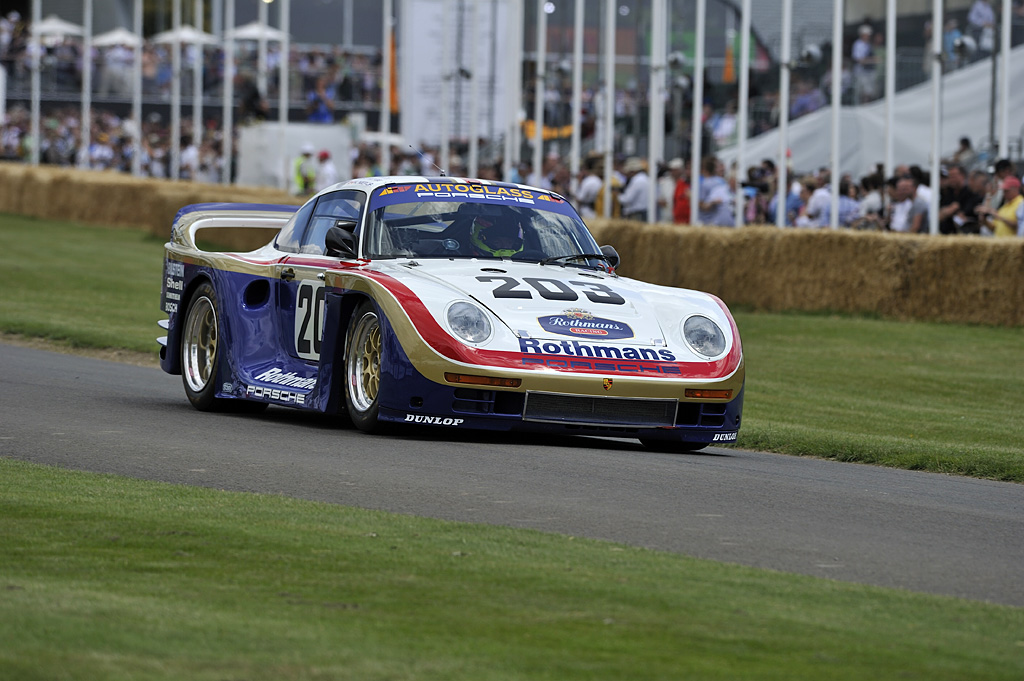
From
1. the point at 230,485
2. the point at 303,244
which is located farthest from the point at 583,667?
the point at 303,244

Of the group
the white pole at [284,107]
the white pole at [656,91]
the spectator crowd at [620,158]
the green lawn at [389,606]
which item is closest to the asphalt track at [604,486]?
the green lawn at [389,606]

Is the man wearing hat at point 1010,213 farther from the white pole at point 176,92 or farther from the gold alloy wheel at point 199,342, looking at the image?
the white pole at point 176,92

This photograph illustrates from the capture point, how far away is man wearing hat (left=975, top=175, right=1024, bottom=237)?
767 inches

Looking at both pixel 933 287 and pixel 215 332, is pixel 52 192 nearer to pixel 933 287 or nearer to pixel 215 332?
pixel 933 287

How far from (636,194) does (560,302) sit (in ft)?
57.9

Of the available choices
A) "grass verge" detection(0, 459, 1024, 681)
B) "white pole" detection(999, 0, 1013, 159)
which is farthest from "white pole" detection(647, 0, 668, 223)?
"grass verge" detection(0, 459, 1024, 681)

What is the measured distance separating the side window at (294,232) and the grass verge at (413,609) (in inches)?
180

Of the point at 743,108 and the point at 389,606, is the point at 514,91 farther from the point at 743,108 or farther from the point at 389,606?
the point at 389,606

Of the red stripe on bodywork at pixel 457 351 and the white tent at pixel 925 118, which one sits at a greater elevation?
the white tent at pixel 925 118

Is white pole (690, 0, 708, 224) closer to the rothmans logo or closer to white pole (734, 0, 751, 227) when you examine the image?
white pole (734, 0, 751, 227)

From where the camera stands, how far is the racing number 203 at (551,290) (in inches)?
363

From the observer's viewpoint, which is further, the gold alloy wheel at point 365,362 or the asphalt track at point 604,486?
the gold alloy wheel at point 365,362

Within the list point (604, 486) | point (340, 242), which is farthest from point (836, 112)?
point (604, 486)

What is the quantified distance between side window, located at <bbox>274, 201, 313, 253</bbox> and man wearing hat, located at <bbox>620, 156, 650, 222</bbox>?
15.8 m
